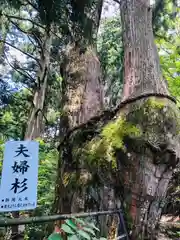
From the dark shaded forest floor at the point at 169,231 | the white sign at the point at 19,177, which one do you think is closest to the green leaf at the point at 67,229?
the white sign at the point at 19,177

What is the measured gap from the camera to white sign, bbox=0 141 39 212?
5.37ft

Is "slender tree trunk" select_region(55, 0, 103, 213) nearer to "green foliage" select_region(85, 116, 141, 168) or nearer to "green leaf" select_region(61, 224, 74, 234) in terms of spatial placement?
"green foliage" select_region(85, 116, 141, 168)

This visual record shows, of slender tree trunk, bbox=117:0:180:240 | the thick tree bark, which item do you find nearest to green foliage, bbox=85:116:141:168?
slender tree trunk, bbox=117:0:180:240

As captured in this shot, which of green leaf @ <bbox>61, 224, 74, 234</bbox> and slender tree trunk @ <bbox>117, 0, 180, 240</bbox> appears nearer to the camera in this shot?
green leaf @ <bbox>61, 224, 74, 234</bbox>

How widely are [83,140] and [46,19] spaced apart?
1217mm

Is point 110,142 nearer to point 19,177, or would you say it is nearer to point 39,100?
point 19,177

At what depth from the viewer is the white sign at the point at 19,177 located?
164 centimetres

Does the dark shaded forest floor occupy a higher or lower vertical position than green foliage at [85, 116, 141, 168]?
lower

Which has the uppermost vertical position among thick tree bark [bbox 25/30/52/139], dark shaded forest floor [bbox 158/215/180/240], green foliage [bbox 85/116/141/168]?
thick tree bark [bbox 25/30/52/139]

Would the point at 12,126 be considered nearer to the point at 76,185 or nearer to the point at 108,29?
the point at 108,29

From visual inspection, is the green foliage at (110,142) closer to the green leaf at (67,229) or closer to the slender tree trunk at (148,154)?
the slender tree trunk at (148,154)

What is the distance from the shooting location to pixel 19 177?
69.9 inches

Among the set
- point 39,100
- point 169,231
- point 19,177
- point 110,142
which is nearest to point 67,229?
point 19,177

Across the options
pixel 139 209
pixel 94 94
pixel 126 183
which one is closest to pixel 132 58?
pixel 94 94
